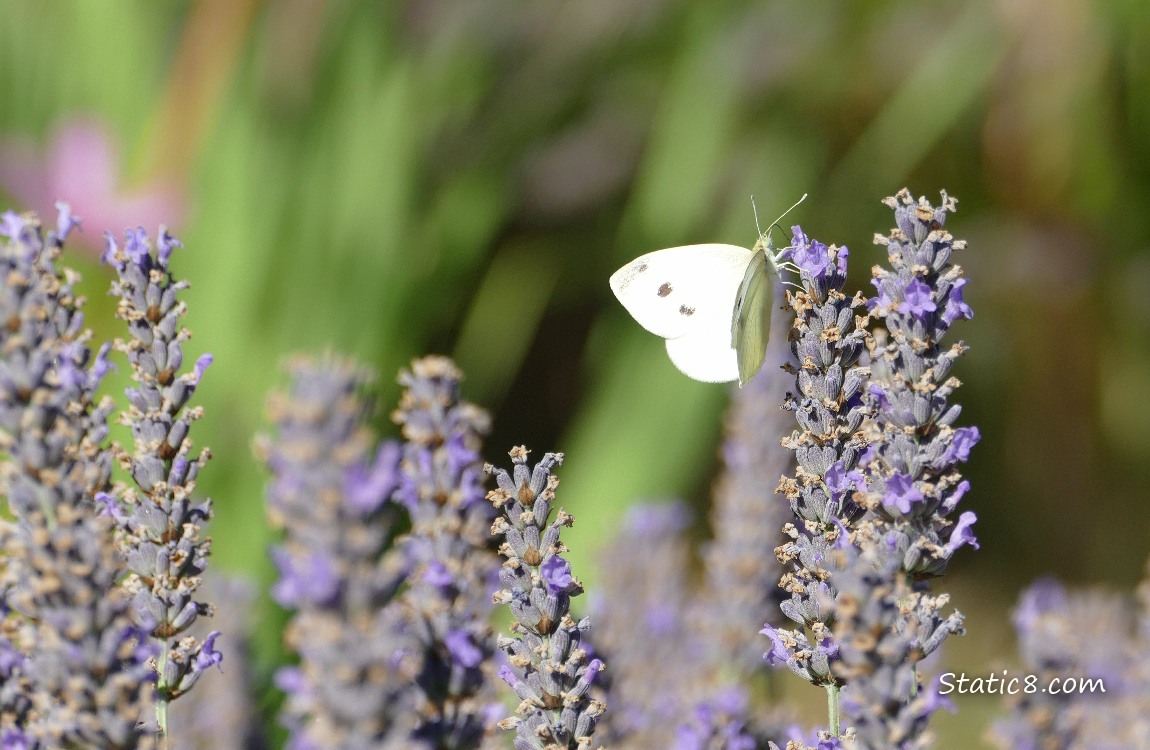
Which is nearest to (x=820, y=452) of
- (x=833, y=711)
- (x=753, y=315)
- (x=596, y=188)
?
(x=833, y=711)

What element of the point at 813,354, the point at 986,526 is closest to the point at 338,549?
the point at 813,354

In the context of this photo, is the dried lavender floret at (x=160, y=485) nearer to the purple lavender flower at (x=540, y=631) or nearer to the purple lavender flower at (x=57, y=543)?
the purple lavender flower at (x=57, y=543)

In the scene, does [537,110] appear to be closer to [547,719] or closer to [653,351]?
[653,351]

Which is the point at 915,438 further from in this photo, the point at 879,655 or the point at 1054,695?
the point at 1054,695

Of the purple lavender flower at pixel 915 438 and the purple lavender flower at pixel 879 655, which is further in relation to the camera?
the purple lavender flower at pixel 915 438

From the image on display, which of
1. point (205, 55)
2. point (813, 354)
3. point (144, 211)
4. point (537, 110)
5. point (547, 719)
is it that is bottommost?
point (547, 719)

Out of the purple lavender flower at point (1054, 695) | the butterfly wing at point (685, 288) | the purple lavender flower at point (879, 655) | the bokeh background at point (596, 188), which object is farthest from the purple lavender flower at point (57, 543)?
the bokeh background at point (596, 188)
